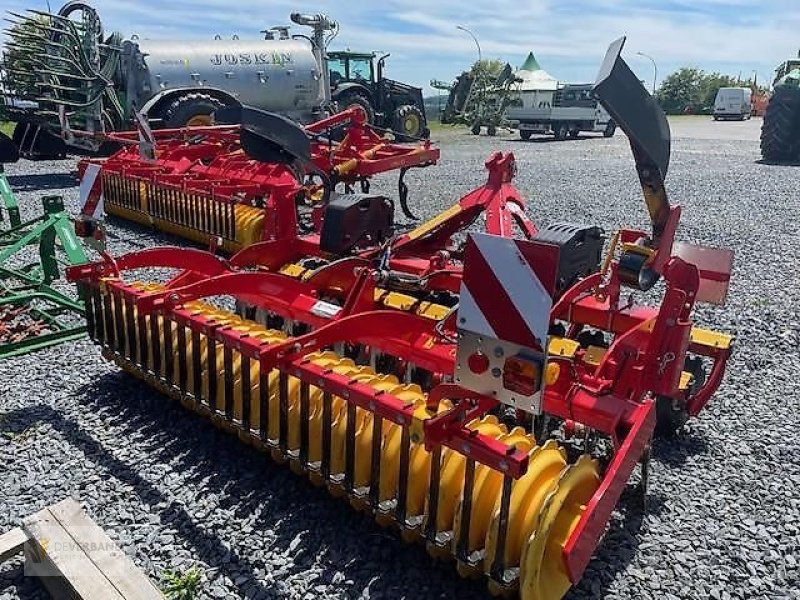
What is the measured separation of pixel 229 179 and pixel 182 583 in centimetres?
610

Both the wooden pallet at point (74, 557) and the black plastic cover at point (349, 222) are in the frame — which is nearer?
the wooden pallet at point (74, 557)

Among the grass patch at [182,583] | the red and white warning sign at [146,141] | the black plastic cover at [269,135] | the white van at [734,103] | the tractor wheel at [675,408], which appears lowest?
the grass patch at [182,583]

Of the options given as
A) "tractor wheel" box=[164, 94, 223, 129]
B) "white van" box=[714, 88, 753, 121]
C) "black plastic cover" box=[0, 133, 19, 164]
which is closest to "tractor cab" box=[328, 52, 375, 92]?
"tractor wheel" box=[164, 94, 223, 129]

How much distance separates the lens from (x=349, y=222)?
4.79 meters

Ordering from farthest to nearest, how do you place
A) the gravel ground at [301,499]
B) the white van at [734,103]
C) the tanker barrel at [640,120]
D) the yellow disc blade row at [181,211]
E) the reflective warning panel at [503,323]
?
the white van at [734,103]
the yellow disc blade row at [181,211]
the gravel ground at [301,499]
the tanker barrel at [640,120]
the reflective warning panel at [503,323]

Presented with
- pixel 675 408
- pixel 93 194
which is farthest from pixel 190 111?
pixel 675 408

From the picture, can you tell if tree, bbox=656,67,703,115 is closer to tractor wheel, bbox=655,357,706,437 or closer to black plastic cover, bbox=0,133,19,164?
black plastic cover, bbox=0,133,19,164

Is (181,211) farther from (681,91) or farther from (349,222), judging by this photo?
(681,91)

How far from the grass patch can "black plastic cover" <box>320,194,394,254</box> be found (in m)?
2.49

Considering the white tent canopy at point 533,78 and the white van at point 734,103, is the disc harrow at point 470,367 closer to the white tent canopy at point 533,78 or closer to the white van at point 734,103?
the white tent canopy at point 533,78

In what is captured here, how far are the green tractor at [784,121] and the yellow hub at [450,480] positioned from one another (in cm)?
1599

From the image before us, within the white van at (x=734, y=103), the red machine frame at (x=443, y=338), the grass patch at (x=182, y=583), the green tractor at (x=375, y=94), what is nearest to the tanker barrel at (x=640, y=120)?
the red machine frame at (x=443, y=338)

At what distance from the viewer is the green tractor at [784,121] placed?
15734mm

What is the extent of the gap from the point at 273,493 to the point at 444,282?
A: 64.3 inches
